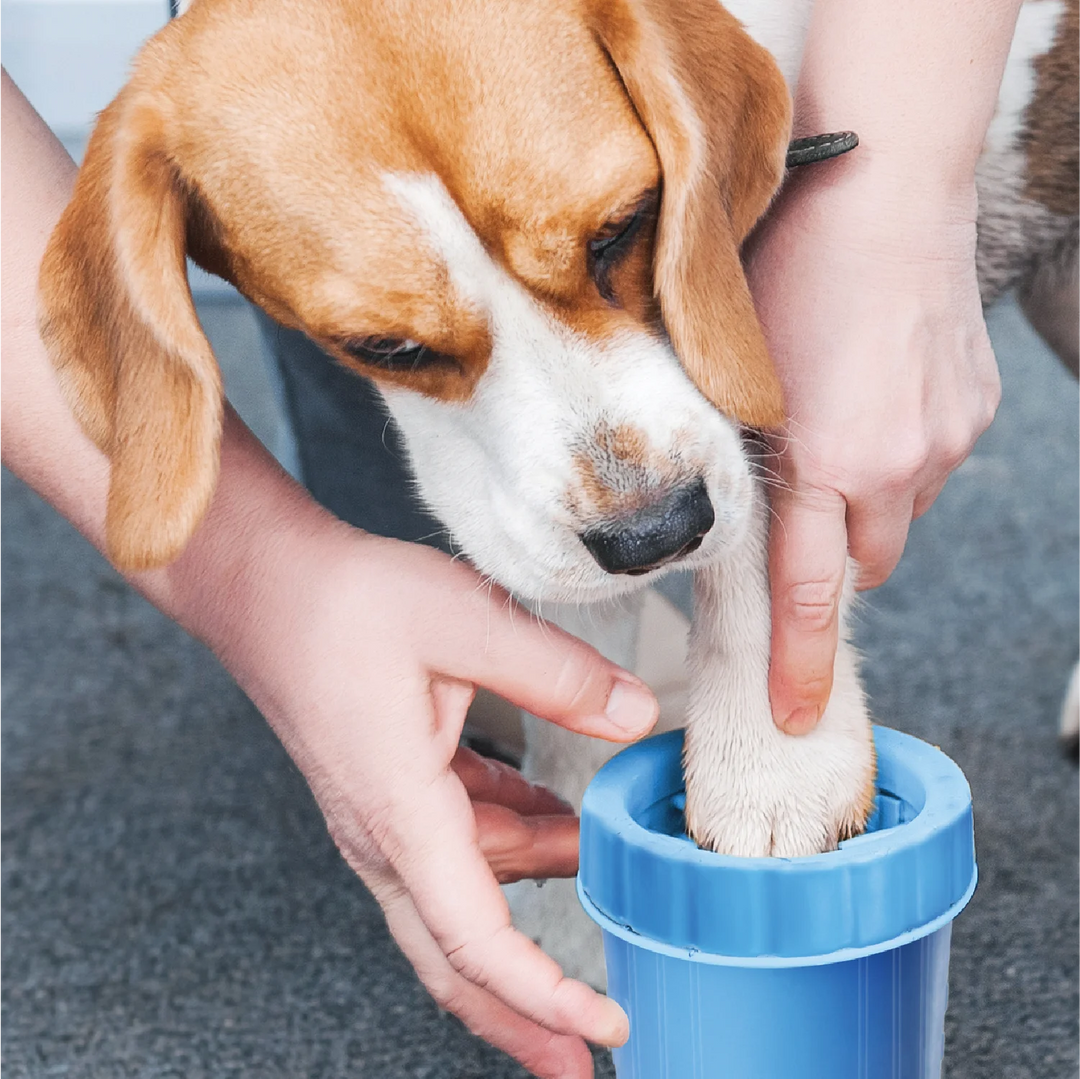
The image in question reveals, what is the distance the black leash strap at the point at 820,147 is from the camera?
0.92 m

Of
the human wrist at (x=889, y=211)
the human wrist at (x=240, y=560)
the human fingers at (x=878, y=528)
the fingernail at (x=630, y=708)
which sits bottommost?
the fingernail at (x=630, y=708)

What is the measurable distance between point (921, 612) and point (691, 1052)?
3.64ft

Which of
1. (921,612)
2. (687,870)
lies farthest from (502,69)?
(921,612)

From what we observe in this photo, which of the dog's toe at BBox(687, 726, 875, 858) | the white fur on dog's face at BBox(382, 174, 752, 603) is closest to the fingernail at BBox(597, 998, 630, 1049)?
the dog's toe at BBox(687, 726, 875, 858)

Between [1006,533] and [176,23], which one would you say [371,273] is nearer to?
[176,23]

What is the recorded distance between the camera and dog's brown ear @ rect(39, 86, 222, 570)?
88cm

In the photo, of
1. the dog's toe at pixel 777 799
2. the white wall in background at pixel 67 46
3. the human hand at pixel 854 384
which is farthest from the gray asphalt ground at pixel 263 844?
the white wall in background at pixel 67 46

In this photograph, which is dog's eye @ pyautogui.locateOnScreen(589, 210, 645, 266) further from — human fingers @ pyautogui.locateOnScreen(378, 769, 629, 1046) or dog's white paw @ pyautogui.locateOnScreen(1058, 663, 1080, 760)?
dog's white paw @ pyautogui.locateOnScreen(1058, 663, 1080, 760)

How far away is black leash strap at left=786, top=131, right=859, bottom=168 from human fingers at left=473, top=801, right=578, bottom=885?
482 mm

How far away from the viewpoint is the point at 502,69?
0.84m

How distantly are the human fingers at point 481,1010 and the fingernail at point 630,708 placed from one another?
177 millimetres

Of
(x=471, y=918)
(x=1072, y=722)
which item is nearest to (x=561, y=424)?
(x=471, y=918)

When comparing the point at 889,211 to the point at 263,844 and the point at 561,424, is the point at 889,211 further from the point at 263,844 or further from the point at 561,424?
the point at 263,844

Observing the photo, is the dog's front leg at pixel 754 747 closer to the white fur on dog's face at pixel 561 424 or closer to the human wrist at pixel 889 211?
the white fur on dog's face at pixel 561 424
